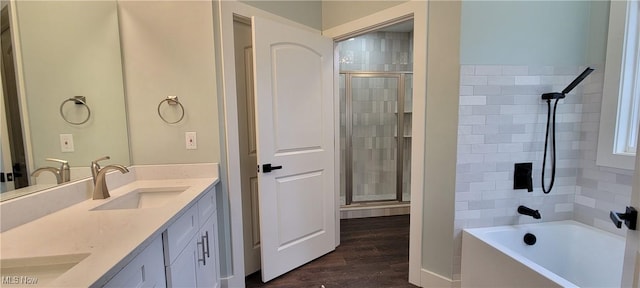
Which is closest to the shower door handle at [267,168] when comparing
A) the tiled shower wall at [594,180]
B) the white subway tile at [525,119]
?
the white subway tile at [525,119]

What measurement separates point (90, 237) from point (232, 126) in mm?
1063

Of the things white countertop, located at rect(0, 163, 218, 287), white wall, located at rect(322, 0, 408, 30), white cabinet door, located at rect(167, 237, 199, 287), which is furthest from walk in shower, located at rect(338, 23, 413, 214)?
white countertop, located at rect(0, 163, 218, 287)

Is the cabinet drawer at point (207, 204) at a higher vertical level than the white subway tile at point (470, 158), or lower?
lower

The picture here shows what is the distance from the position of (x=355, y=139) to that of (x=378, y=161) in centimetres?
44

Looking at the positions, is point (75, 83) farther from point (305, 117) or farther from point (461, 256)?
point (461, 256)

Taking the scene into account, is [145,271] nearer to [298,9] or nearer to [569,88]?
[298,9]

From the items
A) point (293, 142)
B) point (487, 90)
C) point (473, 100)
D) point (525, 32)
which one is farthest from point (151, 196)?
point (525, 32)

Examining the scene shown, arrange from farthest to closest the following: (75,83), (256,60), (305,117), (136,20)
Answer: (305,117) < (256,60) < (136,20) < (75,83)

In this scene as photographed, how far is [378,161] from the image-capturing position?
3.60 m

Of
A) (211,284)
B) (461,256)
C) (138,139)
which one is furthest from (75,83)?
(461,256)

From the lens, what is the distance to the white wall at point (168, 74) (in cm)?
171

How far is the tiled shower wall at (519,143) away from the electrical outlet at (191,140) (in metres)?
1.74

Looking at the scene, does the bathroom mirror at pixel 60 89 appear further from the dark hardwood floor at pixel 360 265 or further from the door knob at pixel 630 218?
the door knob at pixel 630 218

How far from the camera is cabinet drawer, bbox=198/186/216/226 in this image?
1.49 meters
